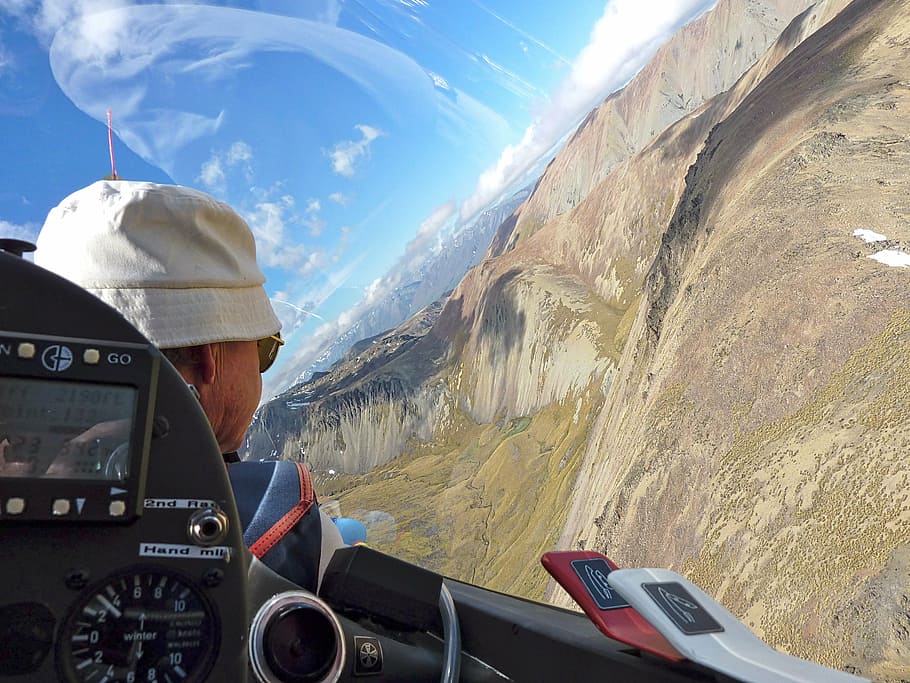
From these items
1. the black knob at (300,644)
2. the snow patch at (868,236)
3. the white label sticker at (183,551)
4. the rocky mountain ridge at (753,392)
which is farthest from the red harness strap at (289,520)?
the snow patch at (868,236)

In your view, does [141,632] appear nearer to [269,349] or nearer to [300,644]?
[300,644]

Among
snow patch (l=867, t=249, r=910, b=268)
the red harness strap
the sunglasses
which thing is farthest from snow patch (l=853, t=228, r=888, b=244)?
the red harness strap

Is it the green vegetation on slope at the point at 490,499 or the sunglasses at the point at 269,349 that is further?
the green vegetation on slope at the point at 490,499

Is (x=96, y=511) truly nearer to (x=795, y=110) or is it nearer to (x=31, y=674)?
(x=31, y=674)

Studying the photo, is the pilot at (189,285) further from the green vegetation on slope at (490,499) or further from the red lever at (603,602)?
the green vegetation on slope at (490,499)

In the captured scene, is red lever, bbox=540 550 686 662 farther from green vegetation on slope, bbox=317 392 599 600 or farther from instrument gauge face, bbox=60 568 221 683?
green vegetation on slope, bbox=317 392 599 600
